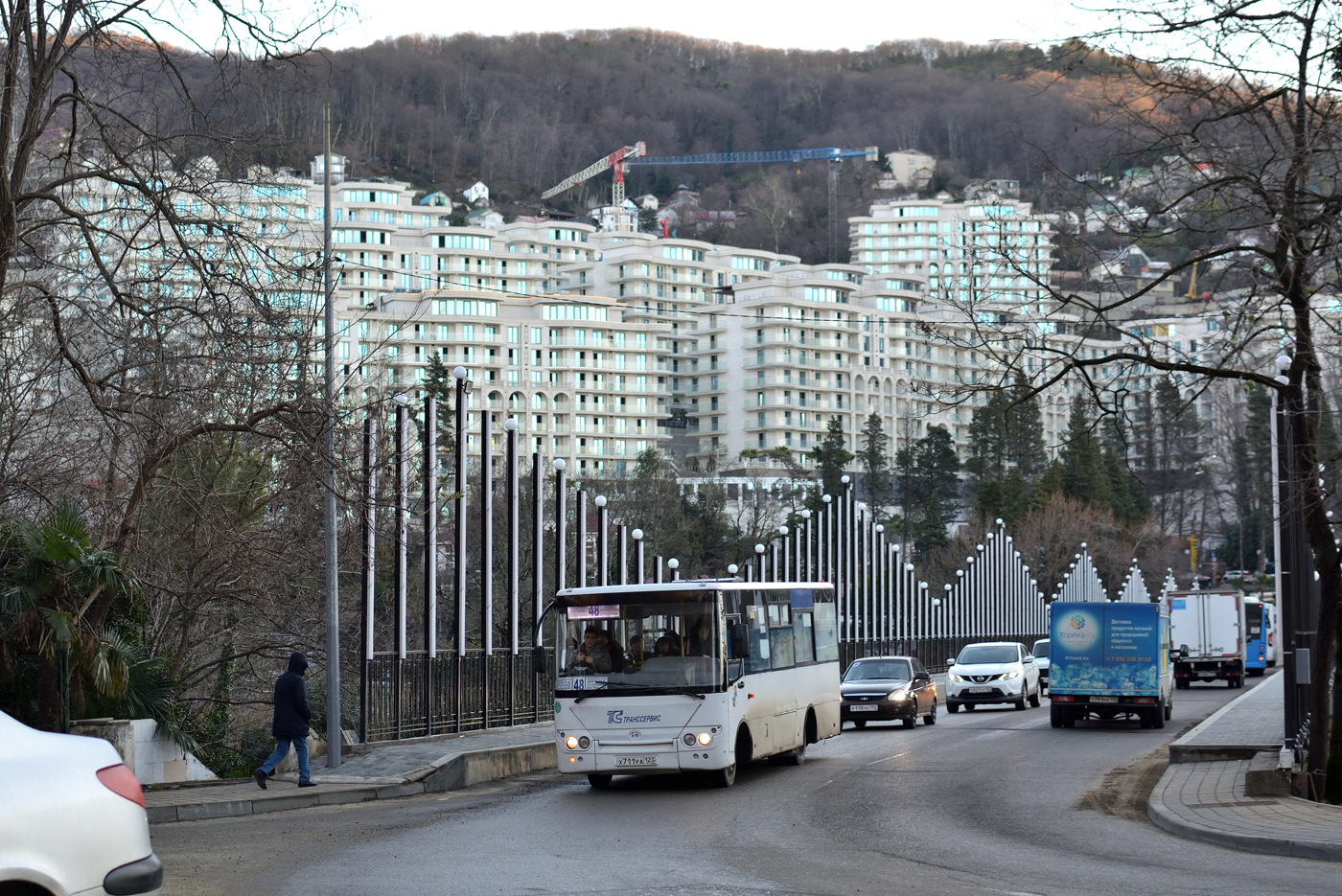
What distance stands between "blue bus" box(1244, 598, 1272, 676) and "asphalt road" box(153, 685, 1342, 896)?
1774 inches

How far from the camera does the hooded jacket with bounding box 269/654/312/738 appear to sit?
64.1 feet

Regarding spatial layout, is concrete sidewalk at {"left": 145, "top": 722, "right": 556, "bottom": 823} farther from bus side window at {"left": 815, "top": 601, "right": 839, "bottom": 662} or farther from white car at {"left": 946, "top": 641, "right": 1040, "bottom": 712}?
white car at {"left": 946, "top": 641, "right": 1040, "bottom": 712}

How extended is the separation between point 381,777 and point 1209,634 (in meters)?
39.7

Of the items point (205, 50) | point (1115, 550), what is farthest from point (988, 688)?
point (1115, 550)

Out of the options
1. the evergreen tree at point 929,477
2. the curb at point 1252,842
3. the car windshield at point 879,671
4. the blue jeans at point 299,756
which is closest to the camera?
the curb at point 1252,842

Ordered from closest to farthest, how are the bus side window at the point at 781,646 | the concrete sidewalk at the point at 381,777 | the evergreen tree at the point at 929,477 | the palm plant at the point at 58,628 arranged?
the concrete sidewalk at the point at 381,777 < the palm plant at the point at 58,628 < the bus side window at the point at 781,646 < the evergreen tree at the point at 929,477

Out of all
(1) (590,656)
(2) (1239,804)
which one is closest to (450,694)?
(1) (590,656)

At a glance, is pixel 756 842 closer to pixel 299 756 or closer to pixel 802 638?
pixel 299 756

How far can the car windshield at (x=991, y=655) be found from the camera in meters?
41.2

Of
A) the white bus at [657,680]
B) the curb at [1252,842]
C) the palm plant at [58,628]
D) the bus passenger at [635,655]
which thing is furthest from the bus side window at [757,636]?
the palm plant at [58,628]

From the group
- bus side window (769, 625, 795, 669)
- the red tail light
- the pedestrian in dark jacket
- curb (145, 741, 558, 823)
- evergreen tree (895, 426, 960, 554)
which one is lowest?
curb (145, 741, 558, 823)

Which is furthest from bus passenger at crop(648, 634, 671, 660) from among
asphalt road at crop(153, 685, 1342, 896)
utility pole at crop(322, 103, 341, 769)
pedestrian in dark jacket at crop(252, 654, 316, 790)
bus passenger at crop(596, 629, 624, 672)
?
utility pole at crop(322, 103, 341, 769)

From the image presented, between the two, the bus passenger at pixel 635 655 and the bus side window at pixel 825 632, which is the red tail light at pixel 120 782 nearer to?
the bus passenger at pixel 635 655

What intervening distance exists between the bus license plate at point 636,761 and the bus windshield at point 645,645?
0.82 metres
